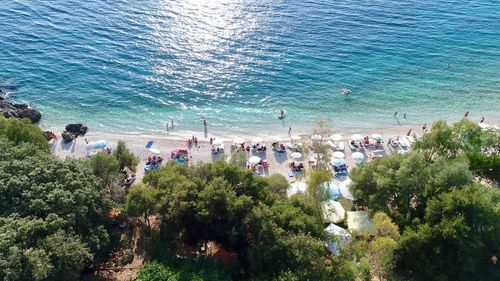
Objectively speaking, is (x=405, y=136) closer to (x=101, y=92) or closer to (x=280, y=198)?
(x=280, y=198)

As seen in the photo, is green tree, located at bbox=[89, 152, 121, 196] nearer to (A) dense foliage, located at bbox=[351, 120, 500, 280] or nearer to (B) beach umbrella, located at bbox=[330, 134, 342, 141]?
(A) dense foliage, located at bbox=[351, 120, 500, 280]

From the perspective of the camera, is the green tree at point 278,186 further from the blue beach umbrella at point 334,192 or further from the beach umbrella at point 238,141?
the beach umbrella at point 238,141

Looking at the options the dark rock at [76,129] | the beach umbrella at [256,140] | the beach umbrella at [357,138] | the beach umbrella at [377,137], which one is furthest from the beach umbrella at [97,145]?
the beach umbrella at [377,137]

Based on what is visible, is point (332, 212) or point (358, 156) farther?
point (358, 156)

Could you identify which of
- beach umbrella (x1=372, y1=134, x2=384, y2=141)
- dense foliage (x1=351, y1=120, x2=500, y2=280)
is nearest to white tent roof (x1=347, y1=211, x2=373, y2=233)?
dense foliage (x1=351, y1=120, x2=500, y2=280)

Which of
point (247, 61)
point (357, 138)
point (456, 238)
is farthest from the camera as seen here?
point (247, 61)

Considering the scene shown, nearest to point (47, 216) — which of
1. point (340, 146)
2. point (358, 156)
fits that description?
point (358, 156)

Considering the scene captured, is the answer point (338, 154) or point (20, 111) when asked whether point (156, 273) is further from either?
point (20, 111)

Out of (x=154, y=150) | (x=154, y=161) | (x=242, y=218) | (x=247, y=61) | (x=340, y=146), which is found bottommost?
(x=242, y=218)
